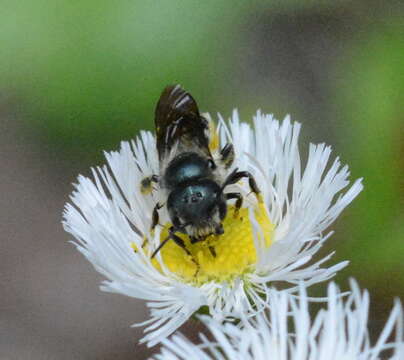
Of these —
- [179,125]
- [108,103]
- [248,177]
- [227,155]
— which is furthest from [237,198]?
[108,103]

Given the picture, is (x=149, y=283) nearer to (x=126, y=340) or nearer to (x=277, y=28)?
(x=126, y=340)

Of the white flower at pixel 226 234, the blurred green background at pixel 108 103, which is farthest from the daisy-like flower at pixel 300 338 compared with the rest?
the blurred green background at pixel 108 103

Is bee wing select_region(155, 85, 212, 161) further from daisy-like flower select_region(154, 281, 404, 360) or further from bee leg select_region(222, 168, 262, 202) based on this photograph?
daisy-like flower select_region(154, 281, 404, 360)

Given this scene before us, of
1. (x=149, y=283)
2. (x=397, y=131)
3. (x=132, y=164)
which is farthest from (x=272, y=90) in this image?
(x=149, y=283)

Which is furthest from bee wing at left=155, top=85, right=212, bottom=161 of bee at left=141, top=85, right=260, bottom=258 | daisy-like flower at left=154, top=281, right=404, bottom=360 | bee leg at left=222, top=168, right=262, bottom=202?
daisy-like flower at left=154, top=281, right=404, bottom=360

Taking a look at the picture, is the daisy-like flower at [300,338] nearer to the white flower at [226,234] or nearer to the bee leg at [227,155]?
the white flower at [226,234]

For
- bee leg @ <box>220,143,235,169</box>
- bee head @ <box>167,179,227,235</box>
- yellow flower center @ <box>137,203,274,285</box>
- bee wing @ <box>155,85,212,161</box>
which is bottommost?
yellow flower center @ <box>137,203,274,285</box>

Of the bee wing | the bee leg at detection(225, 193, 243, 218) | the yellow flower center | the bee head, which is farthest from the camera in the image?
the bee wing
